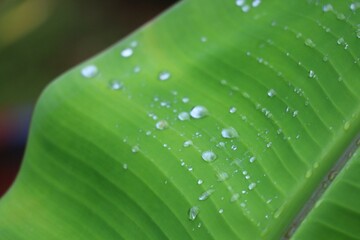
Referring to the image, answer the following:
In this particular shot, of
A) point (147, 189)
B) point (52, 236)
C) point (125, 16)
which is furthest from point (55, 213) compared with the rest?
point (125, 16)

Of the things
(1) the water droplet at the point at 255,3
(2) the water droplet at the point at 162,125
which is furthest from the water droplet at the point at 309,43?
(2) the water droplet at the point at 162,125

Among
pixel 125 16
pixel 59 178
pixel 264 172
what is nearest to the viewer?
pixel 264 172

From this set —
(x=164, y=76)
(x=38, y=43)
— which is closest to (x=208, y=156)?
(x=164, y=76)

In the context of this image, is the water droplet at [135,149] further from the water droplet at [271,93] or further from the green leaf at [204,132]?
the water droplet at [271,93]

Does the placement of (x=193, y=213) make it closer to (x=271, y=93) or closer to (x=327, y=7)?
(x=271, y=93)

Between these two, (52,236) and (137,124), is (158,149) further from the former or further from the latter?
(52,236)

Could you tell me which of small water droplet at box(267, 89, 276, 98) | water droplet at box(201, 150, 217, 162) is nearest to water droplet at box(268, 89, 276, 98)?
small water droplet at box(267, 89, 276, 98)
